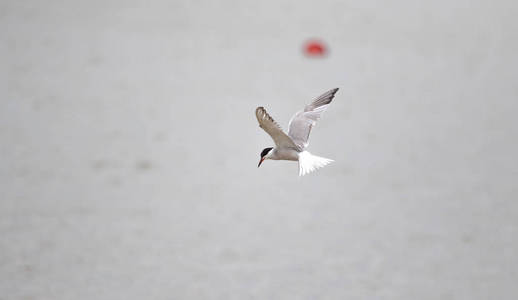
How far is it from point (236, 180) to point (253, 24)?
333 cm

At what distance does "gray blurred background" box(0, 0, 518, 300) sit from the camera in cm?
652

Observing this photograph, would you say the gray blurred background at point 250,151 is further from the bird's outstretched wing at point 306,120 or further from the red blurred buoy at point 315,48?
the bird's outstretched wing at point 306,120

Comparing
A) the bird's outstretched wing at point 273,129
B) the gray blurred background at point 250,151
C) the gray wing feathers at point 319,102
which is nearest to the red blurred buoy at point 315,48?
the gray blurred background at point 250,151

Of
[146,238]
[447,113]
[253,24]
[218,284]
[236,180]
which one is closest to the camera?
[218,284]

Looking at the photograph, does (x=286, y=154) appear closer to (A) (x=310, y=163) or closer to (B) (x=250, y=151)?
(A) (x=310, y=163)

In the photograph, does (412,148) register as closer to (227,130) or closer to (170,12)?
(227,130)

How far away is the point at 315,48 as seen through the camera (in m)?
9.68

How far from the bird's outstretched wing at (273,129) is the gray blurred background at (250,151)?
12.3ft

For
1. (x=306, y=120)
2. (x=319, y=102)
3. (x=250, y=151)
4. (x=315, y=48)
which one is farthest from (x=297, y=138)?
(x=315, y=48)

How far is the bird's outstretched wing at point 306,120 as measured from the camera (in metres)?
2.74

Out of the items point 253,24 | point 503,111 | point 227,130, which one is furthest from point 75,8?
point 503,111

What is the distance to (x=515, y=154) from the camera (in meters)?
8.22

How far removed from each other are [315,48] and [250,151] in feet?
7.27

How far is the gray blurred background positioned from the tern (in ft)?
11.6
